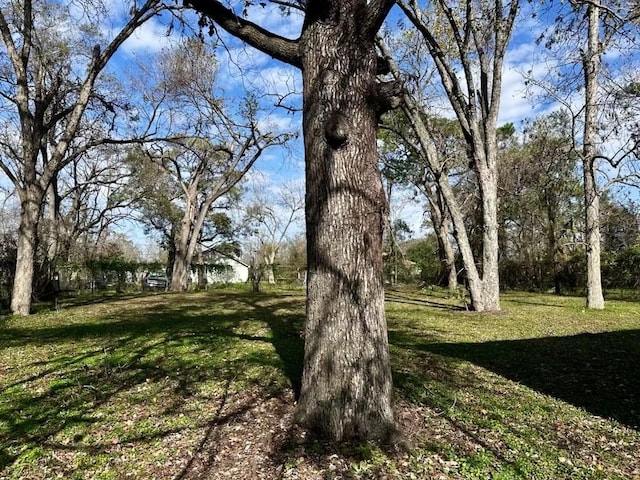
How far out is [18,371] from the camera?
515 centimetres

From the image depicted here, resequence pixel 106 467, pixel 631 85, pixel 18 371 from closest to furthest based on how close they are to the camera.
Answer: pixel 106 467
pixel 18 371
pixel 631 85

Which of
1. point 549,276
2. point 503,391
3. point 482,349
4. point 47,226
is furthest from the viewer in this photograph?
point 549,276

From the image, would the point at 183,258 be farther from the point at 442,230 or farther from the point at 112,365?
the point at 112,365

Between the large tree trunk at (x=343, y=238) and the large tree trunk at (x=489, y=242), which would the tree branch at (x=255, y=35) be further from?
the large tree trunk at (x=489, y=242)

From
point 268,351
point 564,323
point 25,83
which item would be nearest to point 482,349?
point 268,351

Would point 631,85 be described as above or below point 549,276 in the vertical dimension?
above

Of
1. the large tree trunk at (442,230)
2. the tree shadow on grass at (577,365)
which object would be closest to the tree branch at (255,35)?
the tree shadow on grass at (577,365)

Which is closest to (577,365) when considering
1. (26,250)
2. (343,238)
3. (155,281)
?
(343,238)

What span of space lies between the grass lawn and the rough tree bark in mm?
340

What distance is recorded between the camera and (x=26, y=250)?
1041cm

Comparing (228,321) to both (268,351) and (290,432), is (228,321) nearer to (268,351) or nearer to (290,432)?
(268,351)

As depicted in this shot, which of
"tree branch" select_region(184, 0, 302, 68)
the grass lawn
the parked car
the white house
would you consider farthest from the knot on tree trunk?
the parked car

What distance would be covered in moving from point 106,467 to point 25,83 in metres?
11.3

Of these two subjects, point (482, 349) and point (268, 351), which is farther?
point (482, 349)
